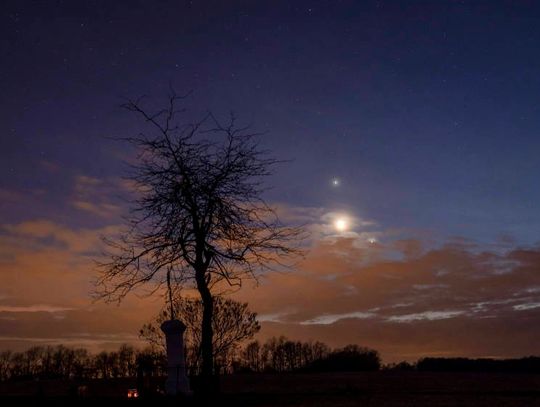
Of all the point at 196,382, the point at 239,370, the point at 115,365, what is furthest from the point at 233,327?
the point at 115,365

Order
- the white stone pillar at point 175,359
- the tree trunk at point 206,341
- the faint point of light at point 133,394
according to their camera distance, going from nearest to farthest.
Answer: the white stone pillar at point 175,359 < the tree trunk at point 206,341 < the faint point of light at point 133,394

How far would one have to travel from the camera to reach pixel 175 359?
24.0 m

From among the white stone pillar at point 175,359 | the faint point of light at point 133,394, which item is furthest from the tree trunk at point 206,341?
the faint point of light at point 133,394

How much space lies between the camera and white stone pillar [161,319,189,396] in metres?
23.8

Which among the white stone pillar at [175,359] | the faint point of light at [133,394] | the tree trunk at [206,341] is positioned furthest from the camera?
the faint point of light at [133,394]

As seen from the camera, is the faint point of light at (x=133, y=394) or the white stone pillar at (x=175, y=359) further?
the faint point of light at (x=133, y=394)

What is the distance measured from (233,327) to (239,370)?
44.6 metres

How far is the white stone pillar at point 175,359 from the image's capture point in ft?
78.1

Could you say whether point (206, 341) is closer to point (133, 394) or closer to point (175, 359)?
point (175, 359)

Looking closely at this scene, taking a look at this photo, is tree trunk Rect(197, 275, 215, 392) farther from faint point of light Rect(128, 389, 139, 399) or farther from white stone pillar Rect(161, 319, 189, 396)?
faint point of light Rect(128, 389, 139, 399)

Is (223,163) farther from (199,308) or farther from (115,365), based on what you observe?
Result: (115,365)

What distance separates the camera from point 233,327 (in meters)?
46.7

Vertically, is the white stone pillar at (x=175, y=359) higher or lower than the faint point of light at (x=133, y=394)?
higher

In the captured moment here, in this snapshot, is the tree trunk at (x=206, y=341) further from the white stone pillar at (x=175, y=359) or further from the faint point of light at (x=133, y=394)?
the faint point of light at (x=133, y=394)
